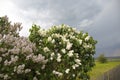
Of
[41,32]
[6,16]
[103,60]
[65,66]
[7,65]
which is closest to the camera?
[7,65]

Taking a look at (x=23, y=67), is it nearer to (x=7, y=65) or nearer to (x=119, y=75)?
(x=7, y=65)

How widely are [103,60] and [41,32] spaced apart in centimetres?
4296

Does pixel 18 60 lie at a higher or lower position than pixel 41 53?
lower

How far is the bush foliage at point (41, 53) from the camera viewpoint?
33.6 ft

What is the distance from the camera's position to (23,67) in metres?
10.1

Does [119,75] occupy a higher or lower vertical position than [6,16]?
lower

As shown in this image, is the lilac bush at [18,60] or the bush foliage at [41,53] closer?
the lilac bush at [18,60]

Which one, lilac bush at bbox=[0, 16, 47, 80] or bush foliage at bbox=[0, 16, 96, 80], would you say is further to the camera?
bush foliage at bbox=[0, 16, 96, 80]

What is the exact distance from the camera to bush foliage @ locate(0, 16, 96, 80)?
10242mm

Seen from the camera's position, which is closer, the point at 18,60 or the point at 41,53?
the point at 18,60

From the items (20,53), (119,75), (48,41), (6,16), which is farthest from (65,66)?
(20,53)

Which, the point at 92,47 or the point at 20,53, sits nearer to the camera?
the point at 20,53

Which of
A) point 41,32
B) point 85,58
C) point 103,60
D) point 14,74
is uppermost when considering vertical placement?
point 103,60

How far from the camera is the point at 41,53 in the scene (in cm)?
1159
